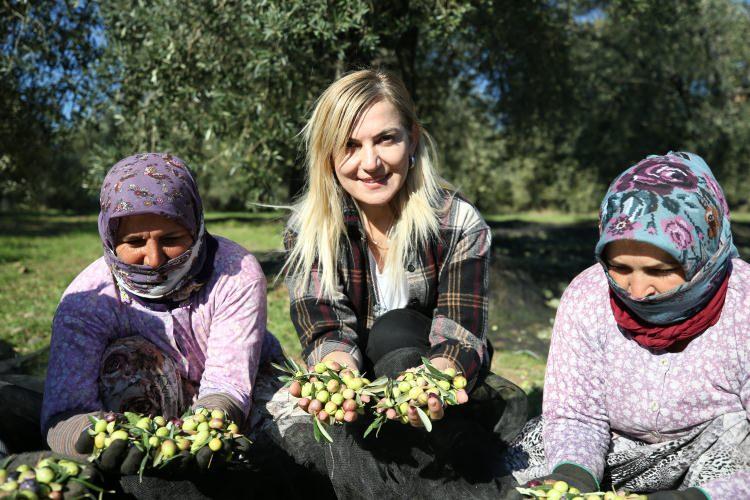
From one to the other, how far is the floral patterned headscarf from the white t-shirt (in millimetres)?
1017

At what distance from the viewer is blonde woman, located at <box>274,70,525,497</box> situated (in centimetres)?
299

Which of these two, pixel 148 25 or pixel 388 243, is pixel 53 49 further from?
pixel 388 243

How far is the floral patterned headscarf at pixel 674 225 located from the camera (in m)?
2.28

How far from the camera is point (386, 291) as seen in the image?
3.24 metres

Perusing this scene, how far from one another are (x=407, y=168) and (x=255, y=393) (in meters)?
1.23

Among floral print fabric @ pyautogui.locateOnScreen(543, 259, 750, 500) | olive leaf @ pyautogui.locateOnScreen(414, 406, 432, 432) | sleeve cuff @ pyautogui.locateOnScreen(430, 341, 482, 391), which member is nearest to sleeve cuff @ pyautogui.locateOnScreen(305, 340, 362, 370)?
sleeve cuff @ pyautogui.locateOnScreen(430, 341, 482, 391)

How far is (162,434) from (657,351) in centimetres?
177

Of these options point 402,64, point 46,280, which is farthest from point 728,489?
point 46,280

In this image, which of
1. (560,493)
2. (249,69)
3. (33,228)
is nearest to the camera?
(560,493)

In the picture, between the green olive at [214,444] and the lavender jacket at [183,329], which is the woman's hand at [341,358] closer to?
the lavender jacket at [183,329]

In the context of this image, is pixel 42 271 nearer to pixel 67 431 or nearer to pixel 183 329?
pixel 183 329

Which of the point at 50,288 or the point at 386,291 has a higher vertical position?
the point at 386,291

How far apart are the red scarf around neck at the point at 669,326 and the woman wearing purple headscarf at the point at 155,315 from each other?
148 centimetres

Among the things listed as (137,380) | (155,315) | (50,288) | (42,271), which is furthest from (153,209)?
(42,271)
